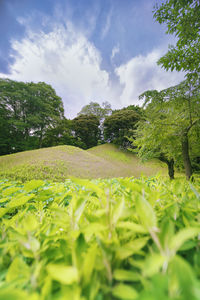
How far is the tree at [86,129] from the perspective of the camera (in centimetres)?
2277

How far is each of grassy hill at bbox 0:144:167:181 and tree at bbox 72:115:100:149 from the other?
487cm

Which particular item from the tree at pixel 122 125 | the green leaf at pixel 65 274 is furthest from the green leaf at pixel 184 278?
the tree at pixel 122 125

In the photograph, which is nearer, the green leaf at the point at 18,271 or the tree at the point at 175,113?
the green leaf at the point at 18,271

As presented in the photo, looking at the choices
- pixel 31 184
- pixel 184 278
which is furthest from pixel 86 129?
pixel 184 278

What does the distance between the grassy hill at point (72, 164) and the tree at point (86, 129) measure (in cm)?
487

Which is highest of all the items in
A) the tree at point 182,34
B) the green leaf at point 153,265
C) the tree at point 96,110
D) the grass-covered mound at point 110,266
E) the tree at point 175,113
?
the tree at point 96,110

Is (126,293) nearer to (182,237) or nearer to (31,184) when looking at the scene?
(182,237)

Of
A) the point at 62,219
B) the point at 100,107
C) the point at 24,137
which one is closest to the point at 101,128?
the point at 100,107

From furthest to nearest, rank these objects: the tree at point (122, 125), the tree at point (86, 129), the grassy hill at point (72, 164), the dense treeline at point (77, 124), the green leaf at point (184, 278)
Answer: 1. the tree at point (86, 129)
2. the tree at point (122, 125)
3. the grassy hill at point (72, 164)
4. the dense treeline at point (77, 124)
5. the green leaf at point (184, 278)

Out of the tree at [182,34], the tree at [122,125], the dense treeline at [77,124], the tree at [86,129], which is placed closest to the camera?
the tree at [182,34]

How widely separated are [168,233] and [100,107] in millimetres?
27987

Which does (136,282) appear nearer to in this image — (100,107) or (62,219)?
(62,219)

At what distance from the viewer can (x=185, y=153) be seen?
383cm

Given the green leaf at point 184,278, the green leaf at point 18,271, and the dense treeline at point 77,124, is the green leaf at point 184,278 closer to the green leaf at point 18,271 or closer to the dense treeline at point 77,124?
the green leaf at point 18,271
